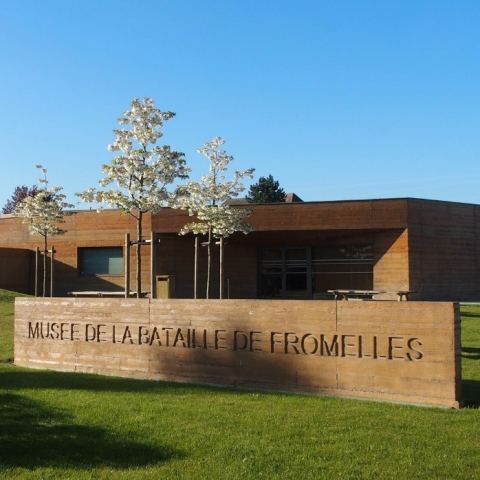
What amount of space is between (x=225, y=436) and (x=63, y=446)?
1.63 m

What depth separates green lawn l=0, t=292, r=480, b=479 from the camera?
598 centimetres

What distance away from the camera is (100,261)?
3525 centimetres

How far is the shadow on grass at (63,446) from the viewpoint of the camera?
627 cm

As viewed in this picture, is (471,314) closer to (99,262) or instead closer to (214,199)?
(214,199)

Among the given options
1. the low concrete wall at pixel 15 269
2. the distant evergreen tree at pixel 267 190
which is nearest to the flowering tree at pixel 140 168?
the low concrete wall at pixel 15 269

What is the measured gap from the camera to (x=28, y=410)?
8414 mm

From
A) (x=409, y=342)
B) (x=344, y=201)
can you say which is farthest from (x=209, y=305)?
(x=344, y=201)

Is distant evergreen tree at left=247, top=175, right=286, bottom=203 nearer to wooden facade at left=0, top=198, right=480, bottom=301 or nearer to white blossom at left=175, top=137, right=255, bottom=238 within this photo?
wooden facade at left=0, top=198, right=480, bottom=301

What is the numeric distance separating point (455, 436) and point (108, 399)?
4.55 metres

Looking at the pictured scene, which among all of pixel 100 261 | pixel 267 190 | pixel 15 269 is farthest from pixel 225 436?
pixel 267 190

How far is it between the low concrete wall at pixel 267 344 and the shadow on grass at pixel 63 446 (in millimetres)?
3327

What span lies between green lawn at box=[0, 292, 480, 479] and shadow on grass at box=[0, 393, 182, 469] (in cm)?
1

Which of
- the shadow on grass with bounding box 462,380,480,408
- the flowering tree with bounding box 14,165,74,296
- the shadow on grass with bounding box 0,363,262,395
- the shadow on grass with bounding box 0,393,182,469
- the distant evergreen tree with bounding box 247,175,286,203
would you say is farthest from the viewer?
the distant evergreen tree with bounding box 247,175,286,203

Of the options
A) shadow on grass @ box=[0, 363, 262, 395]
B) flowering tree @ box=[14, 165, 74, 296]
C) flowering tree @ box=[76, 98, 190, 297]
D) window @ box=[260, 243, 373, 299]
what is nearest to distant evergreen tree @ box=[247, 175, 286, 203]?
window @ box=[260, 243, 373, 299]
